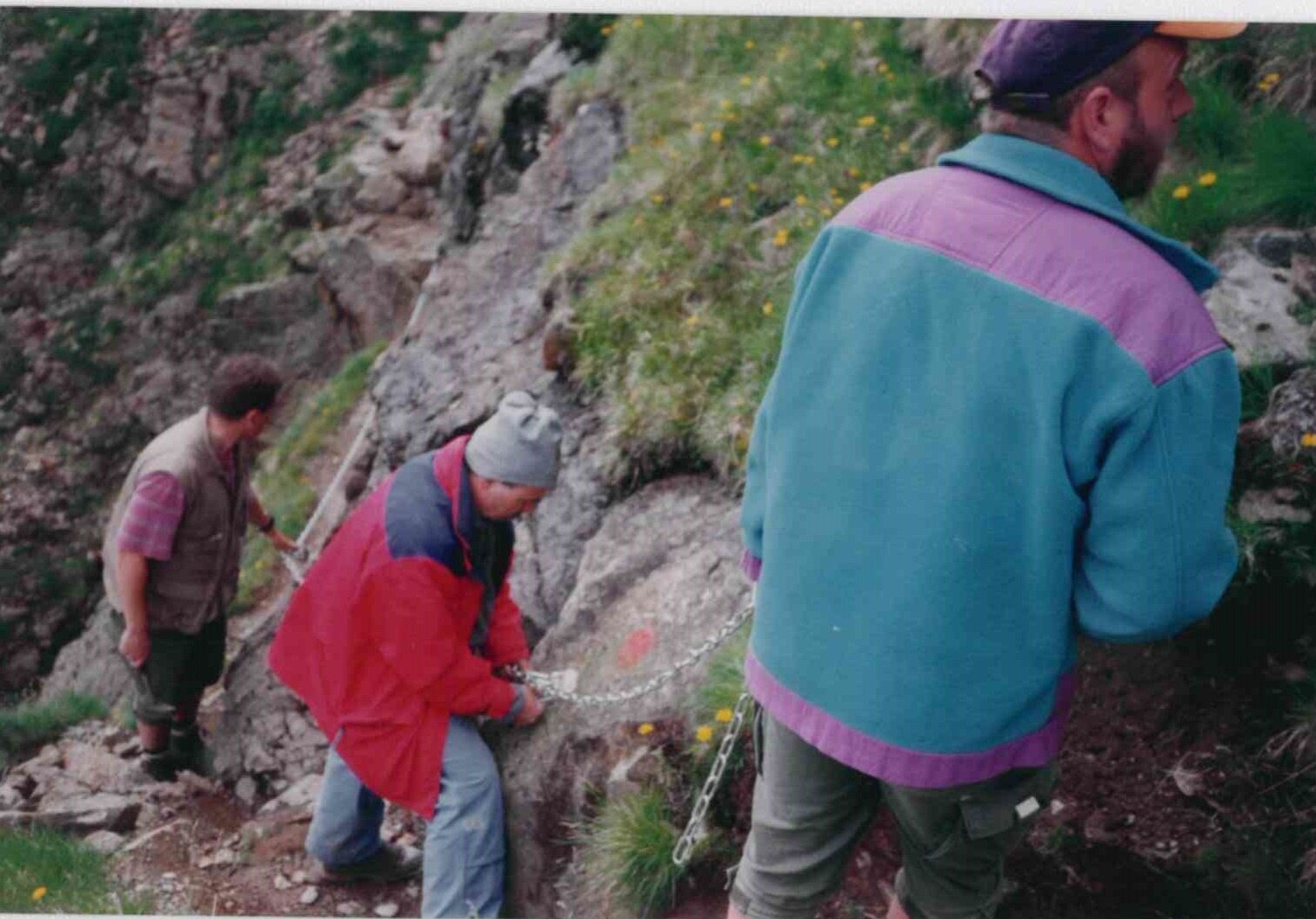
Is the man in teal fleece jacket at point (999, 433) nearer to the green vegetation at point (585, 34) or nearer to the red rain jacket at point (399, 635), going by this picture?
the red rain jacket at point (399, 635)

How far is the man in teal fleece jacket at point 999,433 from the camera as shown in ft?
5.08

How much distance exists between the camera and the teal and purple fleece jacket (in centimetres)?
154

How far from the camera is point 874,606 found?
1.71m

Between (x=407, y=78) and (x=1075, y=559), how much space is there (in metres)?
6.48

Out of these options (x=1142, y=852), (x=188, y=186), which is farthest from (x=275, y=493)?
(x=1142, y=852)

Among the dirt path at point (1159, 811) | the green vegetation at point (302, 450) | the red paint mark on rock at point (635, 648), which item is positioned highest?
the red paint mark on rock at point (635, 648)

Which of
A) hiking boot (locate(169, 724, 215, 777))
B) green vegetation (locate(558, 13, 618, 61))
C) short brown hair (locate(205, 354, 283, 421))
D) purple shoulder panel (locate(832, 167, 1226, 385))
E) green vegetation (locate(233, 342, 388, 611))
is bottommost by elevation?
green vegetation (locate(233, 342, 388, 611))

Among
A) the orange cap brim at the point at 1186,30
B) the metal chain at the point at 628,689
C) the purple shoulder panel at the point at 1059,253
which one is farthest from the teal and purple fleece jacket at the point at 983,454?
the metal chain at the point at 628,689

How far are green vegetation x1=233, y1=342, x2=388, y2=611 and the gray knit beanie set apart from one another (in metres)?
3.21

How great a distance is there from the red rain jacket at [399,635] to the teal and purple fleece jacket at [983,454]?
137 centimetres

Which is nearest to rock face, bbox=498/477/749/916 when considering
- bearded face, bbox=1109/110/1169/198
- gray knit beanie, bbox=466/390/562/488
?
gray knit beanie, bbox=466/390/562/488

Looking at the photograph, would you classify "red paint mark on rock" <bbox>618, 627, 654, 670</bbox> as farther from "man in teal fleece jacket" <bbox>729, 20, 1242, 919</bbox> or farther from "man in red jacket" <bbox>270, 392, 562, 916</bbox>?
"man in teal fleece jacket" <bbox>729, 20, 1242, 919</bbox>

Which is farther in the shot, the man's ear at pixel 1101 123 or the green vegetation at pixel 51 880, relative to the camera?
the green vegetation at pixel 51 880

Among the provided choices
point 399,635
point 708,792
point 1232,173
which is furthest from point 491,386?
point 1232,173
